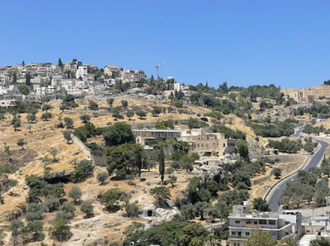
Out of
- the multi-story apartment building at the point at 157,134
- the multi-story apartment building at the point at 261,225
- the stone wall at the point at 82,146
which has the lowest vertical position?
the multi-story apartment building at the point at 261,225

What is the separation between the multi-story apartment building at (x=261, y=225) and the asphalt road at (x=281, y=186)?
19.3 metres

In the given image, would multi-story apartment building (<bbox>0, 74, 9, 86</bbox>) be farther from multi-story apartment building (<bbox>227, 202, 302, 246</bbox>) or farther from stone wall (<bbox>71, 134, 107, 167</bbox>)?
multi-story apartment building (<bbox>227, 202, 302, 246</bbox>)

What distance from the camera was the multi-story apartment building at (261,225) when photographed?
166 feet

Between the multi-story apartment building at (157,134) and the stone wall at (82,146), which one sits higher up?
the multi-story apartment building at (157,134)

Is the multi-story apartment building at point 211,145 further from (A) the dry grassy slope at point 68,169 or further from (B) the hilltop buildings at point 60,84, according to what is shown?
(B) the hilltop buildings at point 60,84

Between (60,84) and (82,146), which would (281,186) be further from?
(60,84)

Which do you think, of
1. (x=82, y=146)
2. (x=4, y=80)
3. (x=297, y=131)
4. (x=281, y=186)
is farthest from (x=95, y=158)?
(x=4, y=80)

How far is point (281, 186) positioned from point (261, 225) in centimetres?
3480

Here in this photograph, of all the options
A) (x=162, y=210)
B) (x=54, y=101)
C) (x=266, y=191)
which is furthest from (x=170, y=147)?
(x=54, y=101)

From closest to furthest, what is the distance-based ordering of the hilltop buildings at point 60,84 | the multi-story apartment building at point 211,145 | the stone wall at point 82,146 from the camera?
the stone wall at point 82,146 < the multi-story apartment building at point 211,145 < the hilltop buildings at point 60,84

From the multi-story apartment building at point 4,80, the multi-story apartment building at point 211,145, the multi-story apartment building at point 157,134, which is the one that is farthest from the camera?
the multi-story apartment building at point 4,80

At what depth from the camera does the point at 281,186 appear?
84.6m

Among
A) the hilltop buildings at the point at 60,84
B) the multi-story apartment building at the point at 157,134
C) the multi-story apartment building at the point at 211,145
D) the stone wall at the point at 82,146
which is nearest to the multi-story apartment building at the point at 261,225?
the stone wall at the point at 82,146

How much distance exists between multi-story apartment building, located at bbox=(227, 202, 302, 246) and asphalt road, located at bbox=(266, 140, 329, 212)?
63.5ft
